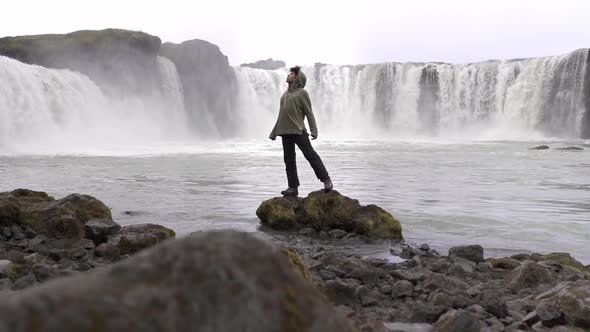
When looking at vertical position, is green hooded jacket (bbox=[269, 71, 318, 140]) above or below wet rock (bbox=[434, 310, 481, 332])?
above

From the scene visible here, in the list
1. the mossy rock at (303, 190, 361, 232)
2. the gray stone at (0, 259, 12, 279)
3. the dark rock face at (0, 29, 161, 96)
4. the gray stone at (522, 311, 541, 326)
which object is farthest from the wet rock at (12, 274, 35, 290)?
the dark rock face at (0, 29, 161, 96)

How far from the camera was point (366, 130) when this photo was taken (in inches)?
2138

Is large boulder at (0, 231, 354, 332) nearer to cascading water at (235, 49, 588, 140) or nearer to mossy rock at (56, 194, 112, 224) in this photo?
mossy rock at (56, 194, 112, 224)

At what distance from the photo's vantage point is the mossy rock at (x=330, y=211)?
7.27 m

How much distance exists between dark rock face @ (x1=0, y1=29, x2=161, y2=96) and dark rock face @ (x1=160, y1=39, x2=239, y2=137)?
16.6 ft

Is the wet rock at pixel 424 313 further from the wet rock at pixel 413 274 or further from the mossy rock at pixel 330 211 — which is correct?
the mossy rock at pixel 330 211

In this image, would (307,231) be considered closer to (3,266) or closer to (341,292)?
(341,292)

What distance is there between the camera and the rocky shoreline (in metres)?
1.09

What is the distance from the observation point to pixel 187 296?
3.76 ft

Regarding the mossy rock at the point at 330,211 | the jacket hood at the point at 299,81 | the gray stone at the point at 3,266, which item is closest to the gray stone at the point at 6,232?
the gray stone at the point at 3,266

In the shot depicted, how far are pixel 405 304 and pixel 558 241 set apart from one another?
3.58 m

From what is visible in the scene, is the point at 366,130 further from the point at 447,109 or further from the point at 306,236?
the point at 306,236

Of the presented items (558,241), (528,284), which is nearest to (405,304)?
(528,284)

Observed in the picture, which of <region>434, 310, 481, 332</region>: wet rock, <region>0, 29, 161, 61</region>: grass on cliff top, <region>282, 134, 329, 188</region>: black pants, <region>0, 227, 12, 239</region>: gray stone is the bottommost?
<region>434, 310, 481, 332</region>: wet rock
